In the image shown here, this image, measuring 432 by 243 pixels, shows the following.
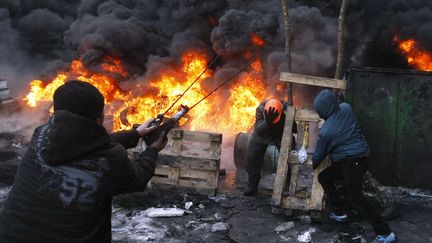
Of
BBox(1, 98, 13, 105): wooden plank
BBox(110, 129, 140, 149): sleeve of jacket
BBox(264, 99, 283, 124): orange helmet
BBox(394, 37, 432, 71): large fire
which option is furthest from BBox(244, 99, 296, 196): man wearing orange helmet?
BBox(1, 98, 13, 105): wooden plank

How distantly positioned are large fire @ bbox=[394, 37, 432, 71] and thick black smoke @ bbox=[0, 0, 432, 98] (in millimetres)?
200

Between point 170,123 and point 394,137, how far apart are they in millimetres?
4992

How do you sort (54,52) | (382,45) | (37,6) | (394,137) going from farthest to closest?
(37,6) < (54,52) < (382,45) < (394,137)

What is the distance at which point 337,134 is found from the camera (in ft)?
17.6

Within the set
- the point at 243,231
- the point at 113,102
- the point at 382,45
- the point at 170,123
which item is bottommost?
the point at 243,231

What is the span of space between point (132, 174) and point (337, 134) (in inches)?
134

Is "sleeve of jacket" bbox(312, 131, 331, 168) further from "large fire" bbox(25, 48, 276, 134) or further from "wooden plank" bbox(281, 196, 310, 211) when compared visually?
"large fire" bbox(25, 48, 276, 134)

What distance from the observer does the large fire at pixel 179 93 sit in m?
11.5

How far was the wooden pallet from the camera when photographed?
7.06 metres

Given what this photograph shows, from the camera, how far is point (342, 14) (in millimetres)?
8078

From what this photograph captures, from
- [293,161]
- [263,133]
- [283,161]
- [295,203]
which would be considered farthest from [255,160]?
[295,203]

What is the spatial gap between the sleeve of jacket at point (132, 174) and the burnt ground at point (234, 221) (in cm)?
296

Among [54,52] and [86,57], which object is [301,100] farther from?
[54,52]

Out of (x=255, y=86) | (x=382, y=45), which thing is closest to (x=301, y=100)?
(x=255, y=86)
